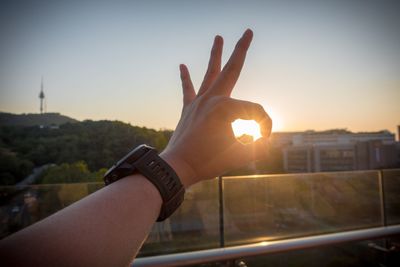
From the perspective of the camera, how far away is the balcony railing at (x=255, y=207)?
112 inches

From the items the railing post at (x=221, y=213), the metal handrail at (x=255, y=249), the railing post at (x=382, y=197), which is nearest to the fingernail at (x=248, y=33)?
the metal handrail at (x=255, y=249)

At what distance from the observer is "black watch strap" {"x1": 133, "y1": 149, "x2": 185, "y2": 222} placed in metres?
0.62

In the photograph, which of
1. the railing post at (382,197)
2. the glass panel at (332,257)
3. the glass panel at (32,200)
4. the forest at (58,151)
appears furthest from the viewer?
the forest at (58,151)

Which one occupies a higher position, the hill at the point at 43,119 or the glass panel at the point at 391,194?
the hill at the point at 43,119

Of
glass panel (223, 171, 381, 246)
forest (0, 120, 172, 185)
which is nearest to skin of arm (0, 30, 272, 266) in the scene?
glass panel (223, 171, 381, 246)

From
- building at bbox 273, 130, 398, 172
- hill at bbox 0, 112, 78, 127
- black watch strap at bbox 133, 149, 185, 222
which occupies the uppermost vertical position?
hill at bbox 0, 112, 78, 127

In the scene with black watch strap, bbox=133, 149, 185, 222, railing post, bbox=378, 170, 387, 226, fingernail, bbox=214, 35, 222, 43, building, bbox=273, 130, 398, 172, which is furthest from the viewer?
building, bbox=273, 130, 398, 172

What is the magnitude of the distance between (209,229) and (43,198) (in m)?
1.61

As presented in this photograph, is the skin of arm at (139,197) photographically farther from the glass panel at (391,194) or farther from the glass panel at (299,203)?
the glass panel at (391,194)

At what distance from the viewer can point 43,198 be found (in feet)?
9.62

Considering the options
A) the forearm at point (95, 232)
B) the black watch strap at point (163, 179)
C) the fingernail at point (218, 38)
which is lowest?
the forearm at point (95, 232)

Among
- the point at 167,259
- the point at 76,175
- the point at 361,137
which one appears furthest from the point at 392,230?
the point at 361,137

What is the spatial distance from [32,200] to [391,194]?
11.4 feet

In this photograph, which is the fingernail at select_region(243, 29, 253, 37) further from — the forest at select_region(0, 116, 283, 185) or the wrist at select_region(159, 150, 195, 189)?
the forest at select_region(0, 116, 283, 185)
